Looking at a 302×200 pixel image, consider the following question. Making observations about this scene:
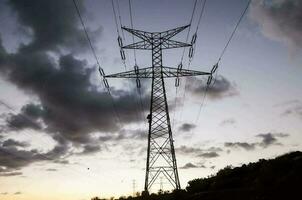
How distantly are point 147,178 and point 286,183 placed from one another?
14.9 m

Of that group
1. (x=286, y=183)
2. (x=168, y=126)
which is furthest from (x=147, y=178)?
(x=286, y=183)

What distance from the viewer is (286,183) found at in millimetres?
17125

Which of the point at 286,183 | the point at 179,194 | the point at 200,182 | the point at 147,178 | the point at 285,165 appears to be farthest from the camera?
the point at 147,178

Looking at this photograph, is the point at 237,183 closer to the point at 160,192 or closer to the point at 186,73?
the point at 160,192

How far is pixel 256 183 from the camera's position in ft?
63.1

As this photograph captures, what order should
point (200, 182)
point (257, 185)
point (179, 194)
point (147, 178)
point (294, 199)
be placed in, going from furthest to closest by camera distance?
1. point (147, 178)
2. point (200, 182)
3. point (179, 194)
4. point (257, 185)
5. point (294, 199)

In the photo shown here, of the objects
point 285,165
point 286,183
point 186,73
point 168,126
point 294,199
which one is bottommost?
point 294,199

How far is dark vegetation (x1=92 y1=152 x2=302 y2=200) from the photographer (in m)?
16.8

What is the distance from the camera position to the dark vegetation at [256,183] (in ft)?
55.2

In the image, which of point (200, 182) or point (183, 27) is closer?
point (200, 182)

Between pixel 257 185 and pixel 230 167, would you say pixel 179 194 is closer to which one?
pixel 230 167

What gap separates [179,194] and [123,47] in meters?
13.2

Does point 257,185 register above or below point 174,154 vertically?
below

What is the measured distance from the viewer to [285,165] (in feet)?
68.8
